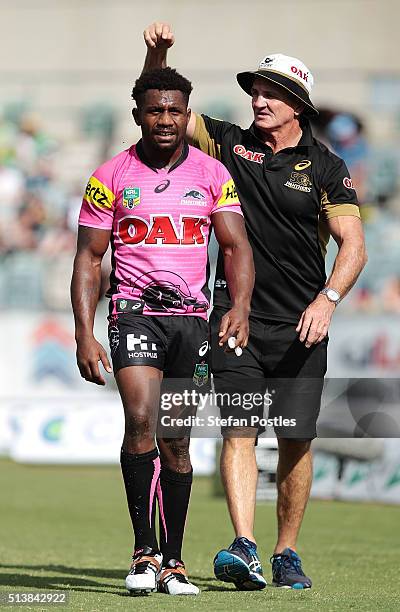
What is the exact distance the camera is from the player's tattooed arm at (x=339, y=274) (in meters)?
6.06

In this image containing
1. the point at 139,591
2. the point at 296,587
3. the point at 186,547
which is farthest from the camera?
the point at 186,547

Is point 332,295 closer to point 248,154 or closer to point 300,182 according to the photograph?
point 300,182

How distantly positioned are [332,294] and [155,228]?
1.02 m

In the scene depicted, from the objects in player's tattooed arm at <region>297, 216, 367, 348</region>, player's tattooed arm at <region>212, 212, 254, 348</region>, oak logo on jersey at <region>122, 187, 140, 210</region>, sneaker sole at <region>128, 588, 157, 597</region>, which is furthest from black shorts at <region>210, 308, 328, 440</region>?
sneaker sole at <region>128, 588, 157, 597</region>

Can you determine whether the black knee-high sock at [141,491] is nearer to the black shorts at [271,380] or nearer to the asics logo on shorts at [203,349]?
the asics logo on shorts at [203,349]

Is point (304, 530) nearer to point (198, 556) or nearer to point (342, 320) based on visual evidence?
point (198, 556)

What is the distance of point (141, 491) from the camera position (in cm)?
576

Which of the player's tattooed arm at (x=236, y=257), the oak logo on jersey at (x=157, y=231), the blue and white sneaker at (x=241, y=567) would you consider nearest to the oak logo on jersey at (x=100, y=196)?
the oak logo on jersey at (x=157, y=231)

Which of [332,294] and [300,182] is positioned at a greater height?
[300,182]

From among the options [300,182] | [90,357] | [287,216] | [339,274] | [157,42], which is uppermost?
[157,42]

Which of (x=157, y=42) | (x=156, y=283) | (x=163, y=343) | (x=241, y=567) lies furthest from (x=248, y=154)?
(x=241, y=567)

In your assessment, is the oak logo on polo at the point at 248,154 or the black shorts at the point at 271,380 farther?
the oak logo on polo at the point at 248,154

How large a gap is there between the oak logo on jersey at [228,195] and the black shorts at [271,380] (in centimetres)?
68

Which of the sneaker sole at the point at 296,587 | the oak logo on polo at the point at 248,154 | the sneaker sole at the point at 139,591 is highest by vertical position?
the oak logo on polo at the point at 248,154
